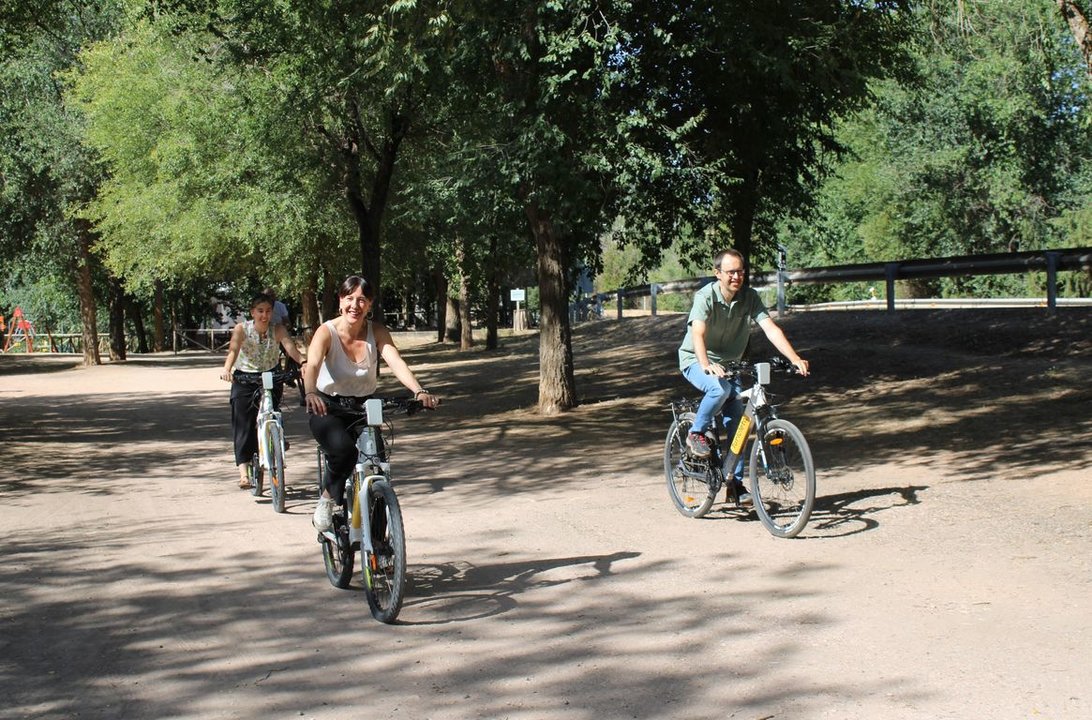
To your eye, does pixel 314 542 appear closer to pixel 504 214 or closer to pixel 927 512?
pixel 927 512

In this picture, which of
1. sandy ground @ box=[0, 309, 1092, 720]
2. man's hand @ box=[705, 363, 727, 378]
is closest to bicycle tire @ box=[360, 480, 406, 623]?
sandy ground @ box=[0, 309, 1092, 720]

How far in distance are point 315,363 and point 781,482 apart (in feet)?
10.4

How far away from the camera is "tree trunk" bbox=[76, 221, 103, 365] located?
3812cm

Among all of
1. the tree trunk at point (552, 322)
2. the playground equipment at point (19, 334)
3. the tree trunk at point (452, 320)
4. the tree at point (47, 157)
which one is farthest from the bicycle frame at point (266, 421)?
the playground equipment at point (19, 334)

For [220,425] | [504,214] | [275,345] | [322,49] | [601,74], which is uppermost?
[322,49]

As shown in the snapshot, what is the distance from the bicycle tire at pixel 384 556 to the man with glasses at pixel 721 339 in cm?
275

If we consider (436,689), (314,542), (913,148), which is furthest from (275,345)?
(913,148)

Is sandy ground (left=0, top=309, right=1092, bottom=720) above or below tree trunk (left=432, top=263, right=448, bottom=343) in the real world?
below

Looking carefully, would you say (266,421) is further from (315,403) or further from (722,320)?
(722,320)

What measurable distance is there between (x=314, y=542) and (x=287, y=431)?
8.42m

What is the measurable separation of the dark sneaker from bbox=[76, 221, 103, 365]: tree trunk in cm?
3170

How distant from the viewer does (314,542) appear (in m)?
8.49

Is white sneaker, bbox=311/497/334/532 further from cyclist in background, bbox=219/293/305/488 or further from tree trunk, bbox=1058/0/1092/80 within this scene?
tree trunk, bbox=1058/0/1092/80

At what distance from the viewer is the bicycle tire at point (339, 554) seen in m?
6.82
